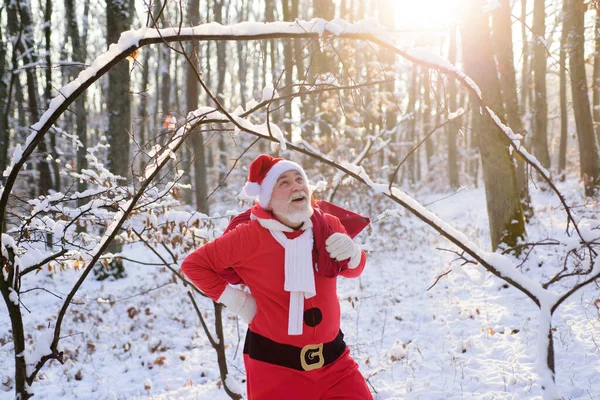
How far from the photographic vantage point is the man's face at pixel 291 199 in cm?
244

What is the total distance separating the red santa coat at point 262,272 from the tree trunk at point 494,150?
557 cm

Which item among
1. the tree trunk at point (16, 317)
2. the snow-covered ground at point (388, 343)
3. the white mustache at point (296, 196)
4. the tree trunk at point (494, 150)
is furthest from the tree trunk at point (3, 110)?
the white mustache at point (296, 196)

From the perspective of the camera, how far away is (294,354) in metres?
2.30

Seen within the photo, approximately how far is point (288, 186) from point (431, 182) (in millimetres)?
26992

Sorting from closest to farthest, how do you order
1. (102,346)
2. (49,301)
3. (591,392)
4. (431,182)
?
(591,392) → (102,346) → (49,301) → (431,182)

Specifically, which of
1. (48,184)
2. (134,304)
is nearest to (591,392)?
(134,304)

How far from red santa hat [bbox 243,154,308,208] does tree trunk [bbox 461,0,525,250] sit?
5.30 metres

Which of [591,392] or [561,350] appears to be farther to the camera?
[561,350]

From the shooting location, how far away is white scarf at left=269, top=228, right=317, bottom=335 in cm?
228

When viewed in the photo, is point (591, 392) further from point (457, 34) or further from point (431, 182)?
point (431, 182)

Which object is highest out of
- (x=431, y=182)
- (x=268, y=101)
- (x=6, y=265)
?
(x=268, y=101)

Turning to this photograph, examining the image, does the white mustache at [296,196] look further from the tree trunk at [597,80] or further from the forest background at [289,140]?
the tree trunk at [597,80]

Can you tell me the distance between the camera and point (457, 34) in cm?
221

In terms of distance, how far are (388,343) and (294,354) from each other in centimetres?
338
